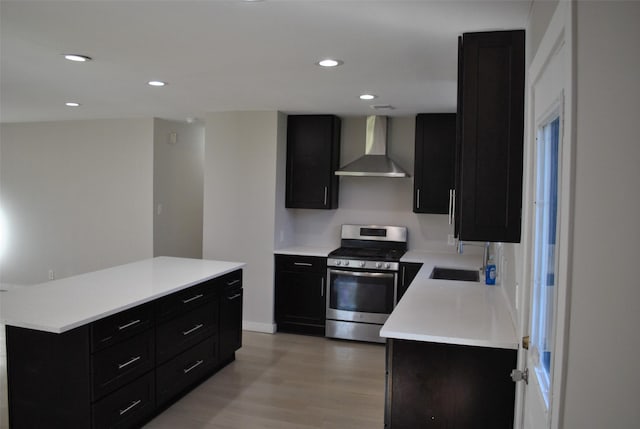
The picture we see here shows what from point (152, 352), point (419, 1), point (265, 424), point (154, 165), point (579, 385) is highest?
point (419, 1)

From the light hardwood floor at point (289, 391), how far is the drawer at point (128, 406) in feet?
0.56

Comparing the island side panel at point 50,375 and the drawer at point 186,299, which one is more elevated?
the drawer at point 186,299

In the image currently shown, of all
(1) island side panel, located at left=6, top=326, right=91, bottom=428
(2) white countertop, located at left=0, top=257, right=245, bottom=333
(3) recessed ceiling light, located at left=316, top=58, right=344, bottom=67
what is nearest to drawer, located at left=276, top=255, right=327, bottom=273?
(2) white countertop, located at left=0, top=257, right=245, bottom=333

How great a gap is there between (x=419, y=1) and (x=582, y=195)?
133cm

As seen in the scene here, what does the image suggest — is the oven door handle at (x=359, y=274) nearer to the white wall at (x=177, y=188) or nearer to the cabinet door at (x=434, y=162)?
the cabinet door at (x=434, y=162)

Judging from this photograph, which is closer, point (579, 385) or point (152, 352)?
point (579, 385)

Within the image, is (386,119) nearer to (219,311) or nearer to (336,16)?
(219,311)

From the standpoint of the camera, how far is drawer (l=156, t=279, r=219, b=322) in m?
3.20

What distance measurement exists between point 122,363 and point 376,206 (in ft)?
11.1

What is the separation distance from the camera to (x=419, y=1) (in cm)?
200

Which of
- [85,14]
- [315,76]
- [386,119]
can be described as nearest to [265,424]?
[315,76]

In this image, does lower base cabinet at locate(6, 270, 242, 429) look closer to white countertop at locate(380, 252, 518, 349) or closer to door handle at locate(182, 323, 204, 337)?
door handle at locate(182, 323, 204, 337)

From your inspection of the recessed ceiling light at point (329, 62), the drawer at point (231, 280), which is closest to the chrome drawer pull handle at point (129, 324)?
the drawer at point (231, 280)

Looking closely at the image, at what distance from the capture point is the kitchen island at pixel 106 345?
8.30ft
